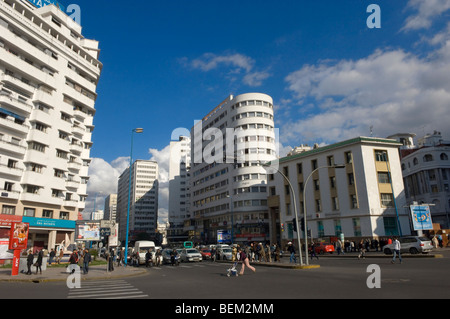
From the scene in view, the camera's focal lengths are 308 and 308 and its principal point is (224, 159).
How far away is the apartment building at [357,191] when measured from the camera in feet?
142

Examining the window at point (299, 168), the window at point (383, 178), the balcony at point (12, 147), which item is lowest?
the window at point (383, 178)

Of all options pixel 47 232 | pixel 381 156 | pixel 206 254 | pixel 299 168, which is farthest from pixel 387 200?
pixel 47 232

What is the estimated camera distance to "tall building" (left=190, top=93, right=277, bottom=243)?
69.1 meters

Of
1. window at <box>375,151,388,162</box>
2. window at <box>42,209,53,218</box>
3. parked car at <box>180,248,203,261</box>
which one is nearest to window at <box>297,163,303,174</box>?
window at <box>375,151,388,162</box>

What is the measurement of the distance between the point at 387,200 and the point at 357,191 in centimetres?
444

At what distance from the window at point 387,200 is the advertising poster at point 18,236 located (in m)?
43.0

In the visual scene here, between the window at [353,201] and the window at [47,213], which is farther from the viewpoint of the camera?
the window at [353,201]

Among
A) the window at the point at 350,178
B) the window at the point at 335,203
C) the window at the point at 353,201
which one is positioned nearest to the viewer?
the window at the point at 353,201

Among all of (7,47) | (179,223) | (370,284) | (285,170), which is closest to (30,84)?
(7,47)

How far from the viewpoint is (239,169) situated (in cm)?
7188

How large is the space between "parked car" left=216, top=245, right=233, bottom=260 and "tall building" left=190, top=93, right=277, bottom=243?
30464mm

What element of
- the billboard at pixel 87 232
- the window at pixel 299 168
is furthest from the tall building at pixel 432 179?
the billboard at pixel 87 232

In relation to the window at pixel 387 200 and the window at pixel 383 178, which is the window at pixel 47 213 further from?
the window at pixel 383 178

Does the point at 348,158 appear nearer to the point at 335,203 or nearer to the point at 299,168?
the point at 335,203
